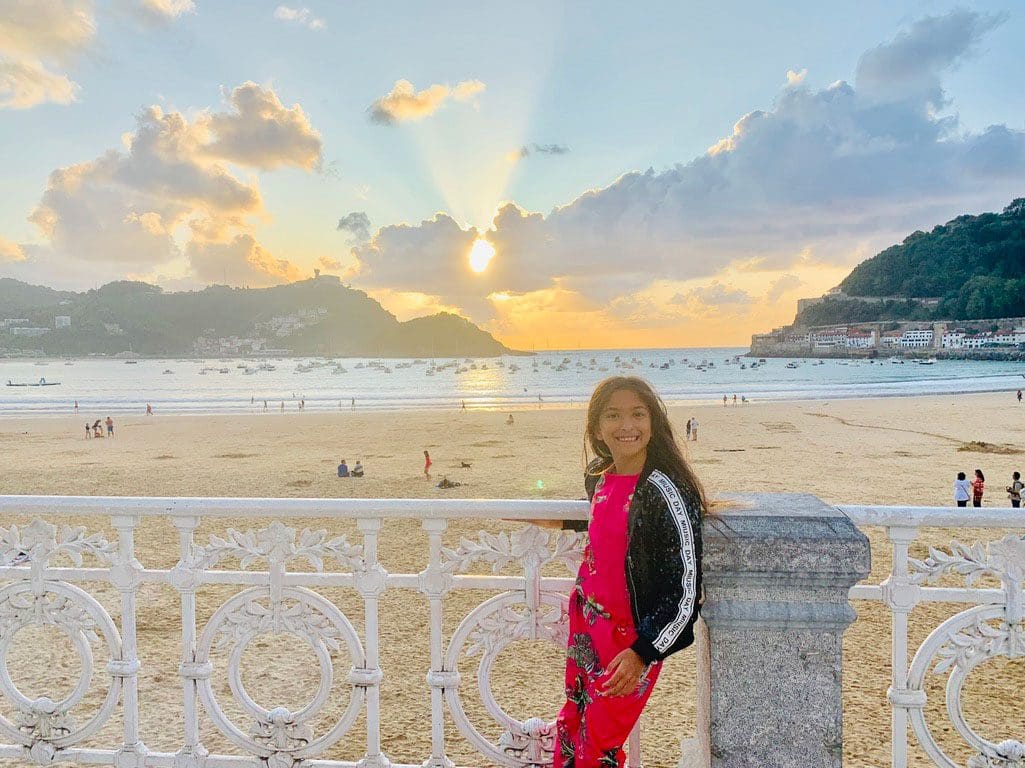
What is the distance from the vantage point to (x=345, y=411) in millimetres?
43188

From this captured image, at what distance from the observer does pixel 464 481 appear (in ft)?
57.6

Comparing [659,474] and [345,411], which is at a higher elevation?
[659,474]

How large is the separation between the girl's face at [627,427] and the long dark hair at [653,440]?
21 mm

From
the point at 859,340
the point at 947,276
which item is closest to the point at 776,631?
the point at 859,340

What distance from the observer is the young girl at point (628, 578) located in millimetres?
1969

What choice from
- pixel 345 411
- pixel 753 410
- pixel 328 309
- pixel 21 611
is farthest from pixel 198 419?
pixel 328 309

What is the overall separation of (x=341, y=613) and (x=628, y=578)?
1290 mm

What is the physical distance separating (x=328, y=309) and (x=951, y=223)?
17444cm

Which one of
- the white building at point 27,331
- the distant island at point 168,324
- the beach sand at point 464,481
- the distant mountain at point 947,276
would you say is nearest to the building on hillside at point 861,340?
the distant mountain at point 947,276

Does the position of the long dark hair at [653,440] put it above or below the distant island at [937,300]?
below

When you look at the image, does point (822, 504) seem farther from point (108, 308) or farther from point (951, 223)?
point (108, 308)

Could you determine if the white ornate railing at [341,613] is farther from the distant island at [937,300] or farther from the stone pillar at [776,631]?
the distant island at [937,300]

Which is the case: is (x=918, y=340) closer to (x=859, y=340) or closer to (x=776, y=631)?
(x=859, y=340)

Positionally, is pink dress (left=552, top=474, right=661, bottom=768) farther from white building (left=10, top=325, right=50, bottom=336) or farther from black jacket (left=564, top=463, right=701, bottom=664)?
white building (left=10, top=325, right=50, bottom=336)
